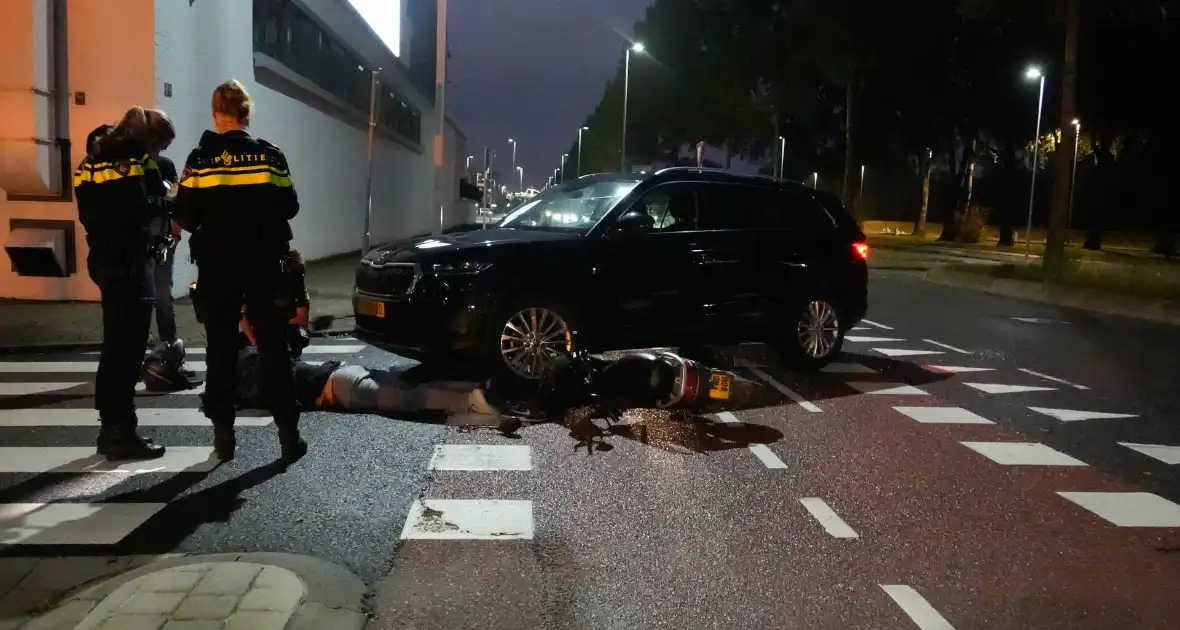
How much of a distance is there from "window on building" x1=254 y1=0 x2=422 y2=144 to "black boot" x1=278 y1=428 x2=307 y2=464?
14.2m

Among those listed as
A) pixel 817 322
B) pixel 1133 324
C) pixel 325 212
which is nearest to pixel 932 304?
pixel 1133 324

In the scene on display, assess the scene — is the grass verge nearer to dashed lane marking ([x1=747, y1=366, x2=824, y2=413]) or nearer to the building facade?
dashed lane marking ([x1=747, y1=366, x2=824, y2=413])

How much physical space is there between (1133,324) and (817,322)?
959 cm

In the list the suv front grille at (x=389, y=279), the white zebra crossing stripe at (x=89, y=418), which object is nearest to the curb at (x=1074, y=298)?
the suv front grille at (x=389, y=279)

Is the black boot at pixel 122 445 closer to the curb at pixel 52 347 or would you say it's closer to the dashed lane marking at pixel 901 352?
the curb at pixel 52 347

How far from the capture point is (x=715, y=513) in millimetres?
5387

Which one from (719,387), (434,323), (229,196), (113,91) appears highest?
(113,91)

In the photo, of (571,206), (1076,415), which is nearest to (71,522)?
(571,206)

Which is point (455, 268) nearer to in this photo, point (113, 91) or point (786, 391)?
point (786, 391)

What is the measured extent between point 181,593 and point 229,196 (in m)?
2.34

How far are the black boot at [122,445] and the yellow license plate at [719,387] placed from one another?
150 inches

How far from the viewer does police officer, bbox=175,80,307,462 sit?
5.53m

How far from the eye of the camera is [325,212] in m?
24.6

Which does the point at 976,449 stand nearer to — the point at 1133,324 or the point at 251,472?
the point at 251,472
